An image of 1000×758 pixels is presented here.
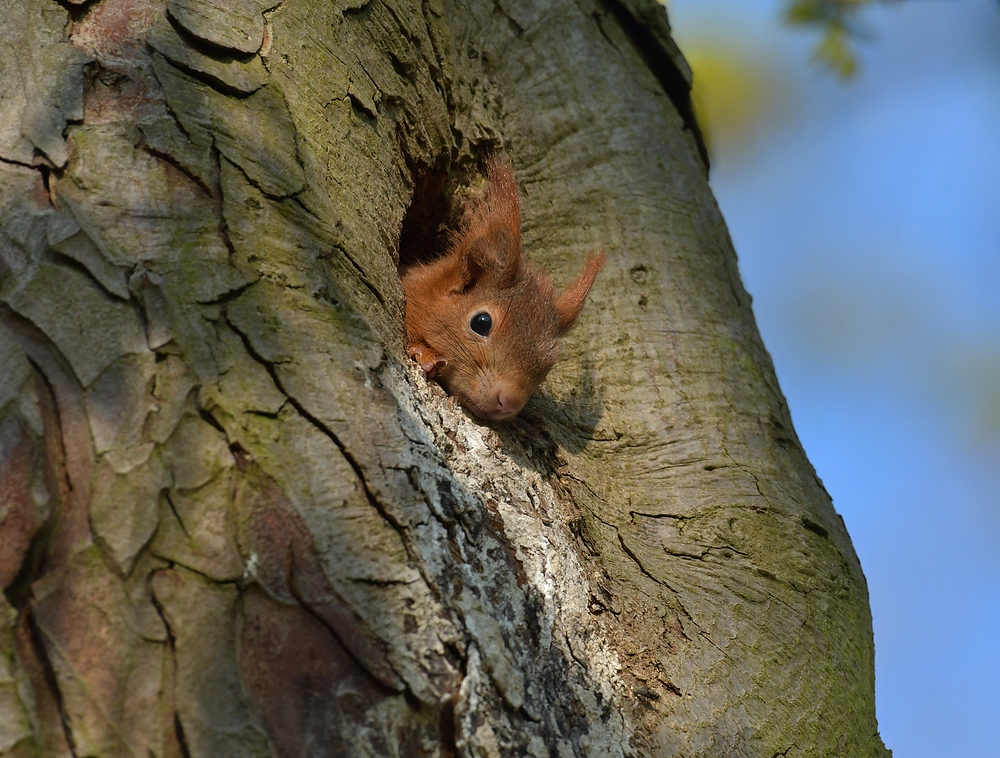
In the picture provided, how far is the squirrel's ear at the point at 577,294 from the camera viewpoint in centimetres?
321

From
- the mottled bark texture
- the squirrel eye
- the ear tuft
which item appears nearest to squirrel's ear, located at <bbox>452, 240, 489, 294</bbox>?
the ear tuft

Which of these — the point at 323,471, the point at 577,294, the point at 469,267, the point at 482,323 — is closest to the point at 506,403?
the point at 577,294

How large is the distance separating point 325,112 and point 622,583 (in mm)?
1413

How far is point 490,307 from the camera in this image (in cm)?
375

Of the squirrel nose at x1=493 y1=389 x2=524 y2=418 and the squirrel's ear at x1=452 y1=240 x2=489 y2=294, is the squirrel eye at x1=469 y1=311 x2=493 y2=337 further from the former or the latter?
the squirrel nose at x1=493 y1=389 x2=524 y2=418

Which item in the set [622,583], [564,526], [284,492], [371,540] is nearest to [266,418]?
[284,492]

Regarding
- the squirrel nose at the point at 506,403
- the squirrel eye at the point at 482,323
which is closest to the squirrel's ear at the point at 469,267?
the squirrel eye at the point at 482,323

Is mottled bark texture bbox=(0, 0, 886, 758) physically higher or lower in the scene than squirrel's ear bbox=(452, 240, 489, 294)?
lower

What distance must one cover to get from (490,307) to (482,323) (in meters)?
0.07

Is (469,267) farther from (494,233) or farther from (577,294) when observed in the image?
(577,294)

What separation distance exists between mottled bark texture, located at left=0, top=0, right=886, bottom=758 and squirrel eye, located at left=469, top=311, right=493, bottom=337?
678 millimetres

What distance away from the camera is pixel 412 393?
2207 mm

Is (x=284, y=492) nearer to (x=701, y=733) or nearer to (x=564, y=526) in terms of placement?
(x=564, y=526)

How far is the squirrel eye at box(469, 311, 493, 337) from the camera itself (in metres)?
3.73
